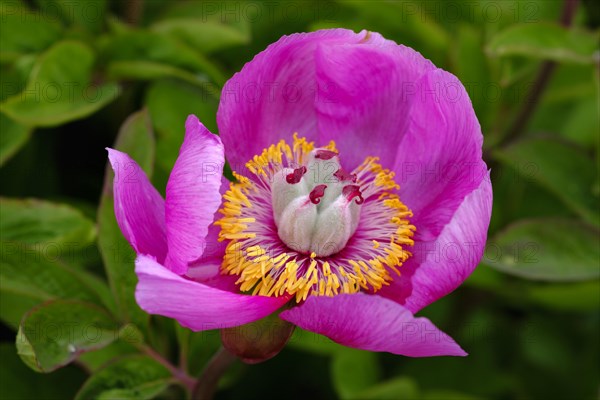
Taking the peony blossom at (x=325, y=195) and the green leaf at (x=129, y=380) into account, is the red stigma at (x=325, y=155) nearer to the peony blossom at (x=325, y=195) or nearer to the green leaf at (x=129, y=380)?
the peony blossom at (x=325, y=195)

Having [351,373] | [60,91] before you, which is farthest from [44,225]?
[351,373]

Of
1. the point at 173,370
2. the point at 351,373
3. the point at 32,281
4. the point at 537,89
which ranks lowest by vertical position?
the point at 351,373

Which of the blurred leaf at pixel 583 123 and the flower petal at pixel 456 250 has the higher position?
the flower petal at pixel 456 250

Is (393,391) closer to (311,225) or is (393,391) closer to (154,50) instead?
(311,225)

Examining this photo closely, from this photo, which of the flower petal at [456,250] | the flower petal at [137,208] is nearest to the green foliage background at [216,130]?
the flower petal at [137,208]

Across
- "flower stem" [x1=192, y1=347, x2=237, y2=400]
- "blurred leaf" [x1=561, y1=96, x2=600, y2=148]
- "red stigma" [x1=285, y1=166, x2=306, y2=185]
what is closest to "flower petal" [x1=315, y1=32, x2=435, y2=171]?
"red stigma" [x1=285, y1=166, x2=306, y2=185]

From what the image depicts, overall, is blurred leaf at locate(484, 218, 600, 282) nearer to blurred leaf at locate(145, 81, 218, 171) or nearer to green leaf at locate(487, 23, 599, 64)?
green leaf at locate(487, 23, 599, 64)

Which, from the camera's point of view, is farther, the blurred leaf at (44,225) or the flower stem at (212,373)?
the blurred leaf at (44,225)

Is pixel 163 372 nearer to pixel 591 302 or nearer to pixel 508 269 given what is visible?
pixel 508 269
